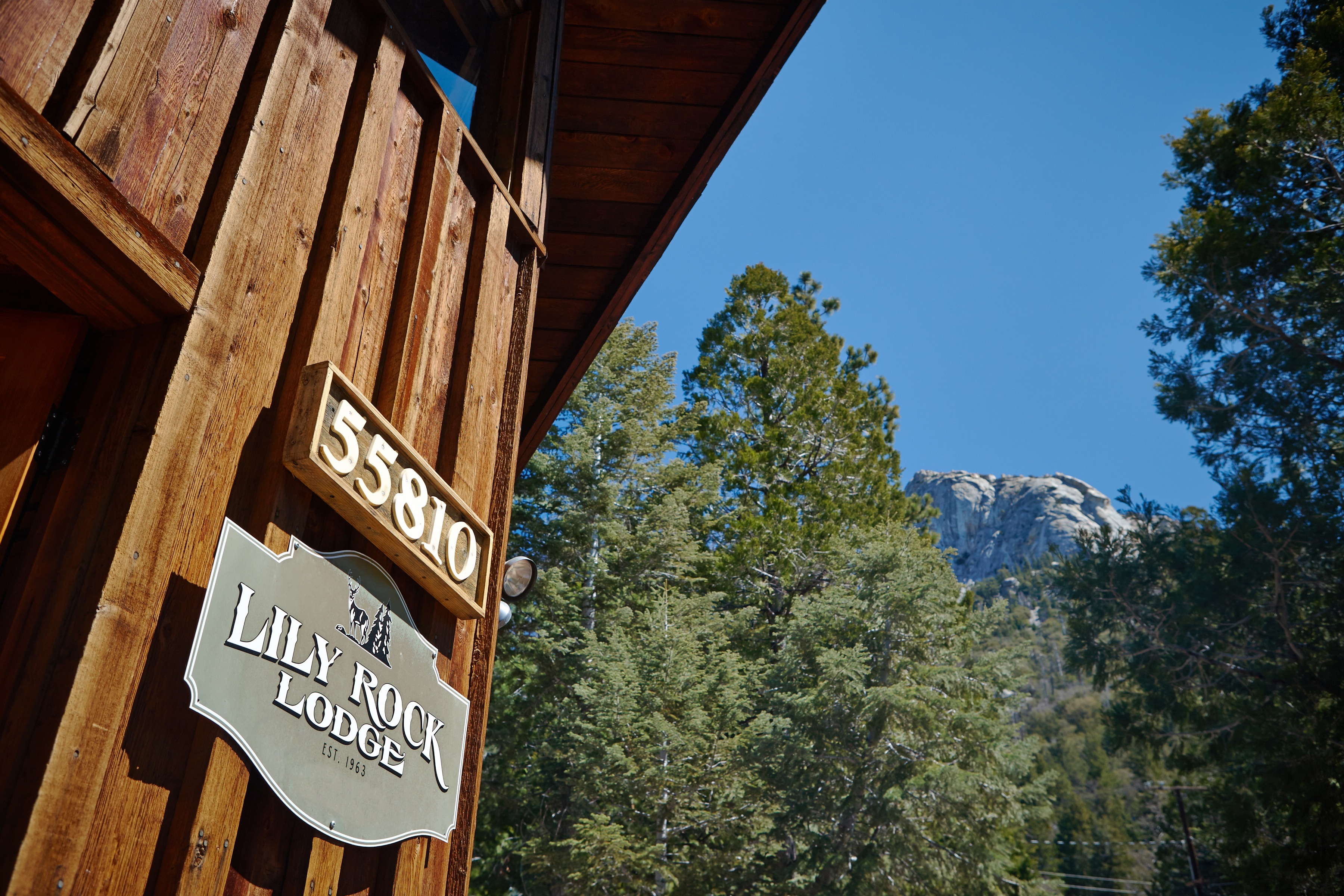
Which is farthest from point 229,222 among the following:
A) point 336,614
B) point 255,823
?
point 255,823

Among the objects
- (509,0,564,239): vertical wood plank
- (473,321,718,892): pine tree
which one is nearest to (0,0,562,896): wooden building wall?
(509,0,564,239): vertical wood plank

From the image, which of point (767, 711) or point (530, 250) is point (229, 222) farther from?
point (767, 711)

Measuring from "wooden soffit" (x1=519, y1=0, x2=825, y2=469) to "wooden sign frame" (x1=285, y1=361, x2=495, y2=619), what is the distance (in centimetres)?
193

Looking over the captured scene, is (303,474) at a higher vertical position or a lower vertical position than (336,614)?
higher

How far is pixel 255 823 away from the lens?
4.32 ft

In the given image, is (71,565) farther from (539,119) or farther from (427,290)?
(539,119)

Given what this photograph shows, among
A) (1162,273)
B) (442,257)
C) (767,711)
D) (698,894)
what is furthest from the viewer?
(1162,273)

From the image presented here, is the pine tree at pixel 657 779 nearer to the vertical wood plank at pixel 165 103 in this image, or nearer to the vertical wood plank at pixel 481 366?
the vertical wood plank at pixel 481 366

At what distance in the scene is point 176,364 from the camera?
126 cm

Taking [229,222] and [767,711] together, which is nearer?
[229,222]

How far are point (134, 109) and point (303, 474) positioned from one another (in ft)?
2.03

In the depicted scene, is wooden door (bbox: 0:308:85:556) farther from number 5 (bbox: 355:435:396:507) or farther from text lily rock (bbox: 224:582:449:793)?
number 5 (bbox: 355:435:396:507)

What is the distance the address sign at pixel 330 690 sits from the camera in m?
1.21

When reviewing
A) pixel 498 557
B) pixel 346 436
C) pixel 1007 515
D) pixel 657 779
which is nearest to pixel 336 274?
pixel 346 436
